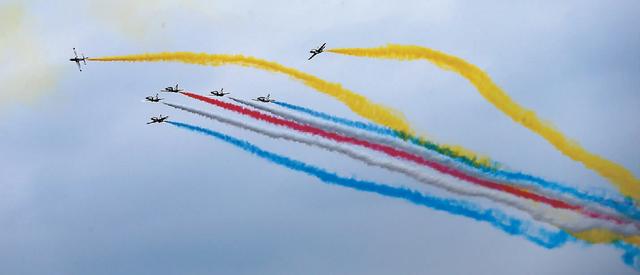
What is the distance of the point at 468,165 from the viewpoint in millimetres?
78250

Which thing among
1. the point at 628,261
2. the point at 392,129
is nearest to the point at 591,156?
the point at 628,261

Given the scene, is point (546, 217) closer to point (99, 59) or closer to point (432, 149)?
point (432, 149)

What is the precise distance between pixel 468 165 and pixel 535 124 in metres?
5.39

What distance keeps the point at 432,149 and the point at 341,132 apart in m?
6.49

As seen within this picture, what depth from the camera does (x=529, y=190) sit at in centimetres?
7862

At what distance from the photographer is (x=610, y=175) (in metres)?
79.6

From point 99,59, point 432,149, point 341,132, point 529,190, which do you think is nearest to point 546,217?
point 529,190

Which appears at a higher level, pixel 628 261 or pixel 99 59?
pixel 99 59

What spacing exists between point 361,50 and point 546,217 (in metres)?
16.9

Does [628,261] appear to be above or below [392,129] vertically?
below

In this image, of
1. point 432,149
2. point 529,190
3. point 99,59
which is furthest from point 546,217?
point 99,59

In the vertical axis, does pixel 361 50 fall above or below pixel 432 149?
above

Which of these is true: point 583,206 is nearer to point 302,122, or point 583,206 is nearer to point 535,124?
point 535,124

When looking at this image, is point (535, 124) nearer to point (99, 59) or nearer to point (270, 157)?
point (270, 157)
